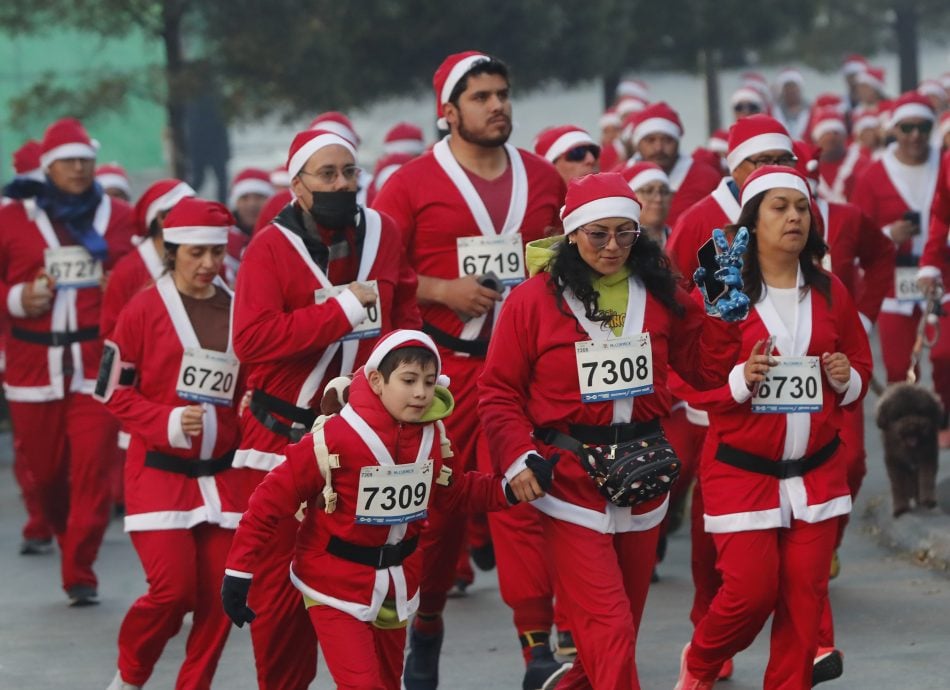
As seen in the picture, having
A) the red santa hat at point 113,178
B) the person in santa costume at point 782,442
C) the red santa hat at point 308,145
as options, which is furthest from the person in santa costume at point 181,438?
the red santa hat at point 113,178

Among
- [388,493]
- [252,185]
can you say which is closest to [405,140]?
[252,185]

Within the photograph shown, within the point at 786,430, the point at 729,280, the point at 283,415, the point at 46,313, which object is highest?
the point at 729,280

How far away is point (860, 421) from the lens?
9.89 metres

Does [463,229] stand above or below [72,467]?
above

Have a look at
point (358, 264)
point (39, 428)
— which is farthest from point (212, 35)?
point (358, 264)

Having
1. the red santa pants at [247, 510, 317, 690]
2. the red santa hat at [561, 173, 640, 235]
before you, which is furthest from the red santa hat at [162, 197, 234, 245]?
the red santa hat at [561, 173, 640, 235]

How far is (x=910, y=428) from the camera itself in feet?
37.5

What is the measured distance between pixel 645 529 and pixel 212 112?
21.2 meters

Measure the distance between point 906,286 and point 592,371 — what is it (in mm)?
6560

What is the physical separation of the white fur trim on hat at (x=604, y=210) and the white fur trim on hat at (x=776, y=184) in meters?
0.63

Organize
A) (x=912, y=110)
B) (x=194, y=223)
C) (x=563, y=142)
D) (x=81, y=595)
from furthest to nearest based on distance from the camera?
(x=912, y=110), (x=563, y=142), (x=81, y=595), (x=194, y=223)

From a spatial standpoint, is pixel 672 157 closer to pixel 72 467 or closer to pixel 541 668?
pixel 72 467

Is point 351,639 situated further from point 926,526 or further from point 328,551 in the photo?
point 926,526

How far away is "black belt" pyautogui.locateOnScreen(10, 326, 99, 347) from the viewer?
39.0 ft
